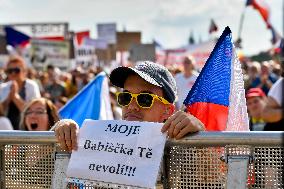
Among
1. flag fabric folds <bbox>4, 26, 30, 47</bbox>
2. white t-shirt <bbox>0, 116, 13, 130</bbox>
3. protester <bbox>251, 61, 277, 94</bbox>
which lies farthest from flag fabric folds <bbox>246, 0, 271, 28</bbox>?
white t-shirt <bbox>0, 116, 13, 130</bbox>

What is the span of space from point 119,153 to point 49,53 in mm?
17961

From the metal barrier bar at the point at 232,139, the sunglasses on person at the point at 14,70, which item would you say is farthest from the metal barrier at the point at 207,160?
the sunglasses on person at the point at 14,70

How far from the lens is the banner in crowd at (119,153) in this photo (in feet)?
7.48

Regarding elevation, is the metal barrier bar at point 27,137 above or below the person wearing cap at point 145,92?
below

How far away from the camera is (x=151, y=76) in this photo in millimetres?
3061

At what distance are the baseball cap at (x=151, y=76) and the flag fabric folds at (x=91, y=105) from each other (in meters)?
2.44

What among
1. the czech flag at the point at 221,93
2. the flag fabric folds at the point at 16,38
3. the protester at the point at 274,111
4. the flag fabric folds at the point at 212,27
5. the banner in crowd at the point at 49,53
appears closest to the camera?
the czech flag at the point at 221,93

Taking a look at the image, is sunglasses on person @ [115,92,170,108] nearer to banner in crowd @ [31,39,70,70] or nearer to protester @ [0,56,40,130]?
protester @ [0,56,40,130]

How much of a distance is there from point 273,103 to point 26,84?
278 cm

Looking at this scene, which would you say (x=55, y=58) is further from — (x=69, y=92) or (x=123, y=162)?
(x=123, y=162)

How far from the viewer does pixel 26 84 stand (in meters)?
7.37

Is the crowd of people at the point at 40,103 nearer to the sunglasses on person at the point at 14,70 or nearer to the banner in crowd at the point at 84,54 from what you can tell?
the sunglasses on person at the point at 14,70

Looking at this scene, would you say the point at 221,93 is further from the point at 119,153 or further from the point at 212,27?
the point at 212,27

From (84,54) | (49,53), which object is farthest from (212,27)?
(49,53)
